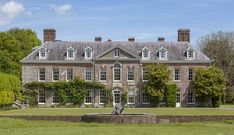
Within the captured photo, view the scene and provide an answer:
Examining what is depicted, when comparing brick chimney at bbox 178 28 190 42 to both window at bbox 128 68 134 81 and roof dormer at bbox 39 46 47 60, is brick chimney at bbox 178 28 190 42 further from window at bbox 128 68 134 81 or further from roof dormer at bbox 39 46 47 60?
roof dormer at bbox 39 46 47 60

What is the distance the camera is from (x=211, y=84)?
5231 cm

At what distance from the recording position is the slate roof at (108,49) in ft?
178

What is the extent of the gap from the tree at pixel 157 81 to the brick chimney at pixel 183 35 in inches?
217

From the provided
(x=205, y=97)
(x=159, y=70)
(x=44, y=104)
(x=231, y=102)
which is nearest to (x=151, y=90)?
(x=159, y=70)

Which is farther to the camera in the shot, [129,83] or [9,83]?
[129,83]

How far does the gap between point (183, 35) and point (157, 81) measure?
745cm

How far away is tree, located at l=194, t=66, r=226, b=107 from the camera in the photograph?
52156 millimetres

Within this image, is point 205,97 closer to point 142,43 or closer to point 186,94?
point 186,94

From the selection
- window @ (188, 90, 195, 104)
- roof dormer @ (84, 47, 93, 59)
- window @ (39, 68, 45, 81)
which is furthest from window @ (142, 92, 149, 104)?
window @ (39, 68, 45, 81)

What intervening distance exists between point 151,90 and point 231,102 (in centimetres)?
1743

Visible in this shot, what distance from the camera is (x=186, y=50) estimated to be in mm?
54438

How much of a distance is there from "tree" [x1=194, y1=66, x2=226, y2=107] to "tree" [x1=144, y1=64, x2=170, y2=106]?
3.42m

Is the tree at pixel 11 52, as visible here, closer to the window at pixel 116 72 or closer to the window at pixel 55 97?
the window at pixel 55 97

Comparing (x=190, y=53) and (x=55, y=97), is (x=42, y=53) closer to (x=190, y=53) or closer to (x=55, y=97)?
(x=55, y=97)
